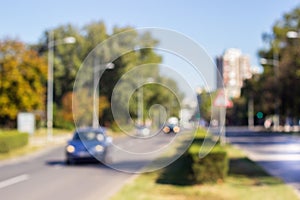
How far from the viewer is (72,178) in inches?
685

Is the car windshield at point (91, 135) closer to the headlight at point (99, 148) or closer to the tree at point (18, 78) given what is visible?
the headlight at point (99, 148)

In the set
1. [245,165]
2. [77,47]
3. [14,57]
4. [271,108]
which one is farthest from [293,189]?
[271,108]

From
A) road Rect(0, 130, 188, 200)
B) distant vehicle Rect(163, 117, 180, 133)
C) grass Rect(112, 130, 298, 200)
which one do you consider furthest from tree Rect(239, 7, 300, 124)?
distant vehicle Rect(163, 117, 180, 133)

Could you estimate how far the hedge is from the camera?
45.8 ft

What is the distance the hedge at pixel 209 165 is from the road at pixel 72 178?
3.30ft

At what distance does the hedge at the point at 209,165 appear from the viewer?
1396 centimetres

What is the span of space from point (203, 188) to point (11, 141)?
65.9 feet

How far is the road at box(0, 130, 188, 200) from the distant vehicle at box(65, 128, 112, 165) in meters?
0.40

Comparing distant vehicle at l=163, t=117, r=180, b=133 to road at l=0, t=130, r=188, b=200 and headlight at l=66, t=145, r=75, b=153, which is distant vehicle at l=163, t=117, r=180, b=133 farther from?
headlight at l=66, t=145, r=75, b=153

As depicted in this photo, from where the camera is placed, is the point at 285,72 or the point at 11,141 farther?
the point at 285,72

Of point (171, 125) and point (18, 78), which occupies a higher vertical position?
point (18, 78)

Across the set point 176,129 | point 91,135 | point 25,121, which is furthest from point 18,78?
point 176,129

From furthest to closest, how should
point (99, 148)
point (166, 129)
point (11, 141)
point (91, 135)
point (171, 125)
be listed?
point (11, 141) → point (91, 135) → point (99, 148) → point (171, 125) → point (166, 129)

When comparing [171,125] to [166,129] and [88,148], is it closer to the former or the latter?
[166,129]
